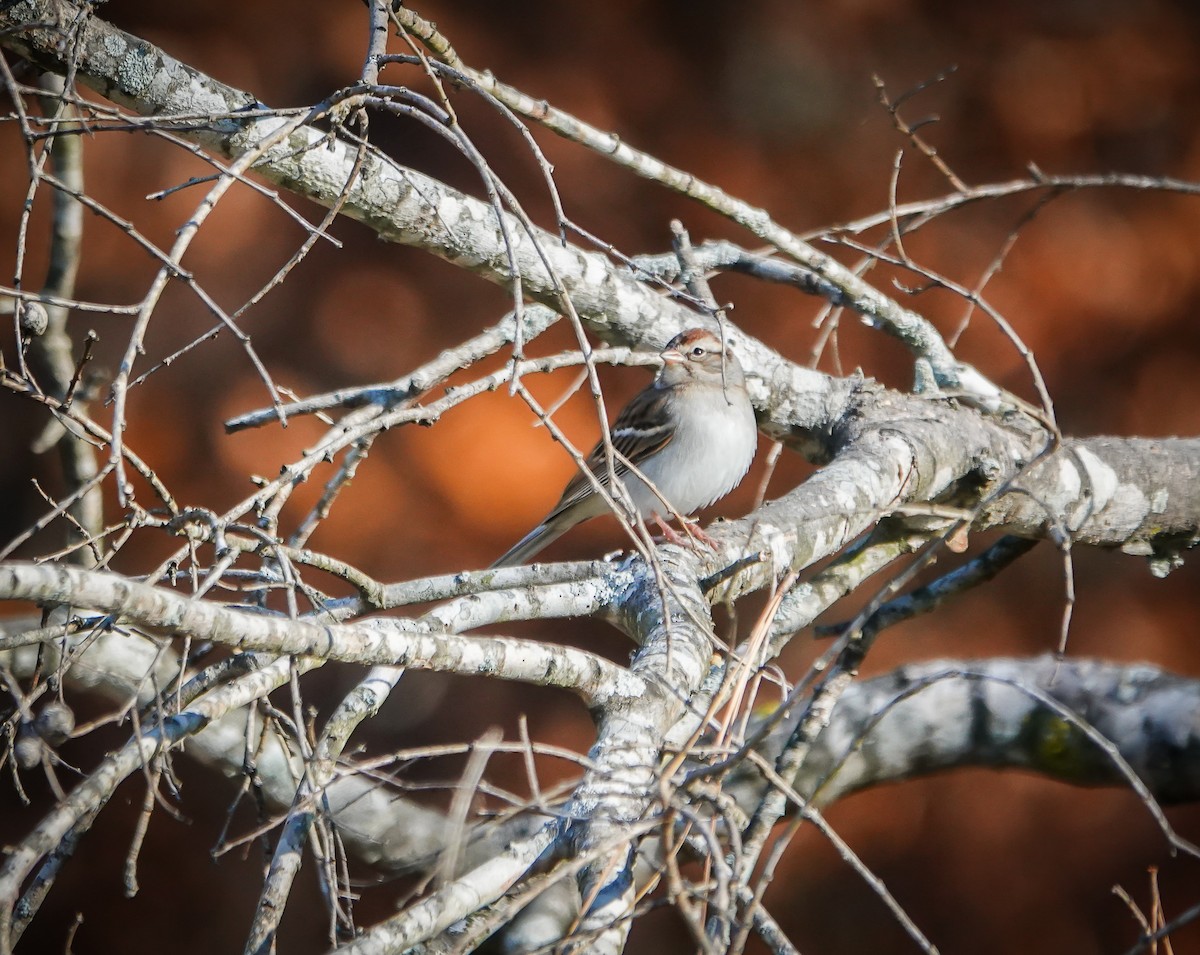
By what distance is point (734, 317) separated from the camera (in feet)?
18.4

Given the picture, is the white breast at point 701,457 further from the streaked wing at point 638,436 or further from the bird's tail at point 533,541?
the bird's tail at point 533,541

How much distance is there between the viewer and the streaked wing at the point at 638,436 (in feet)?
13.6

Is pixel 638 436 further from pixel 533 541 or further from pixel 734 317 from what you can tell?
pixel 734 317

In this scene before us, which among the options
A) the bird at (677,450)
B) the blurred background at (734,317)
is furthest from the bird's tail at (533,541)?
the blurred background at (734,317)

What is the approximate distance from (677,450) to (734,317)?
1.68 metres

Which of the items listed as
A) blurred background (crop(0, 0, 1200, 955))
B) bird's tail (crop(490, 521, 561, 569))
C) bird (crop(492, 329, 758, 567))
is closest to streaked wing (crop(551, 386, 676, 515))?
bird (crop(492, 329, 758, 567))

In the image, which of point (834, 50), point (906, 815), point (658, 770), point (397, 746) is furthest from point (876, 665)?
point (658, 770)

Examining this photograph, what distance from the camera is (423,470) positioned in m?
5.46

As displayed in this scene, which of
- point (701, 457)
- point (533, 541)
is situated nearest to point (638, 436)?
point (701, 457)

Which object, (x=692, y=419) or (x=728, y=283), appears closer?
(x=692, y=419)

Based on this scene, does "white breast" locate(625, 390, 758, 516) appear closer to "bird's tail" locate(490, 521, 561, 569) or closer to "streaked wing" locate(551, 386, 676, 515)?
"streaked wing" locate(551, 386, 676, 515)

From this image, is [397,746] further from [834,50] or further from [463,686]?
[834,50]

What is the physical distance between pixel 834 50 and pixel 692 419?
2712 millimetres

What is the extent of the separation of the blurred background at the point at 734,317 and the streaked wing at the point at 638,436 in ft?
3.20
